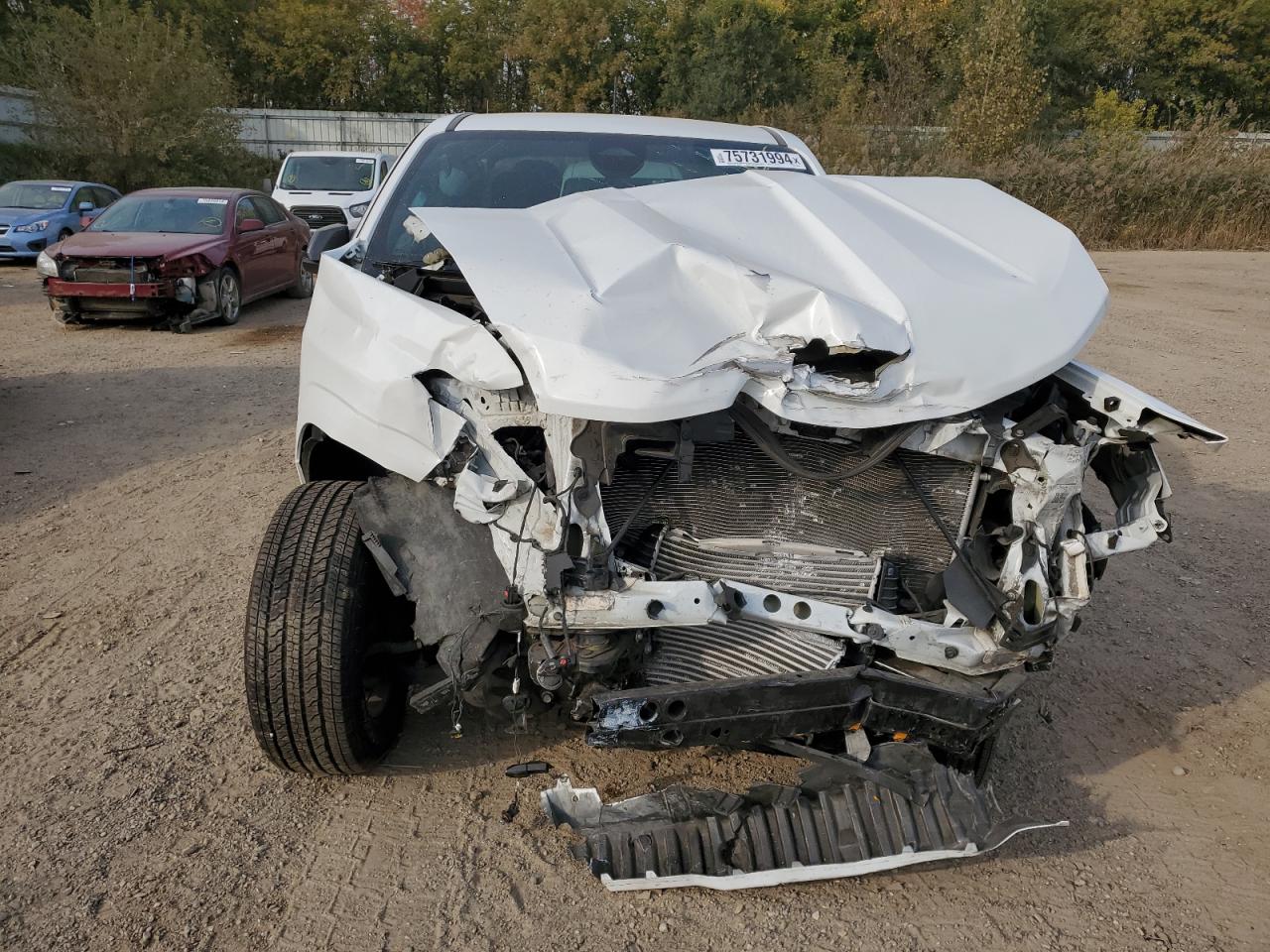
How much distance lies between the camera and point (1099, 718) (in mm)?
3463

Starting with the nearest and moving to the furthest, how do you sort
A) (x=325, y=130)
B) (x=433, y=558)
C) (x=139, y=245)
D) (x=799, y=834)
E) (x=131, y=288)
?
(x=799, y=834)
(x=433, y=558)
(x=131, y=288)
(x=139, y=245)
(x=325, y=130)

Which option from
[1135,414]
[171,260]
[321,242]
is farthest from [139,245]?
[1135,414]

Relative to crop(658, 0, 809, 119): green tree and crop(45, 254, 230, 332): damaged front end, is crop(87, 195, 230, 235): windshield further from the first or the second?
crop(658, 0, 809, 119): green tree

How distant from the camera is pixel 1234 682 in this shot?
375 centimetres

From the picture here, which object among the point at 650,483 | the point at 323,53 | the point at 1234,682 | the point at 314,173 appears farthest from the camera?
the point at 323,53

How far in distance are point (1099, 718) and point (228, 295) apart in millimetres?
9880

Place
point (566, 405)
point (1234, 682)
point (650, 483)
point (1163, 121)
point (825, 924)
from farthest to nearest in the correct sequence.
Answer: point (1163, 121), point (1234, 682), point (650, 483), point (825, 924), point (566, 405)

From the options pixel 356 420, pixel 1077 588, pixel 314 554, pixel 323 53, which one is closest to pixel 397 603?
pixel 314 554

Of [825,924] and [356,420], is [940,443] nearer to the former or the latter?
[825,924]

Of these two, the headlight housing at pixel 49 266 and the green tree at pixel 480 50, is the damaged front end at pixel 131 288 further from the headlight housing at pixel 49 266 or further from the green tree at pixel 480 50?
the green tree at pixel 480 50

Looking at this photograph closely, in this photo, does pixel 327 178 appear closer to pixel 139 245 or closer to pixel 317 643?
pixel 139 245

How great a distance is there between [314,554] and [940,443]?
1.75 m

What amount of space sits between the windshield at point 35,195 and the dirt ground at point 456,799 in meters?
12.1

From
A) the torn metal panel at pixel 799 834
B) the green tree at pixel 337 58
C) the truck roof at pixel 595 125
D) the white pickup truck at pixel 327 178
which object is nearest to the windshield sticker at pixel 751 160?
the truck roof at pixel 595 125
